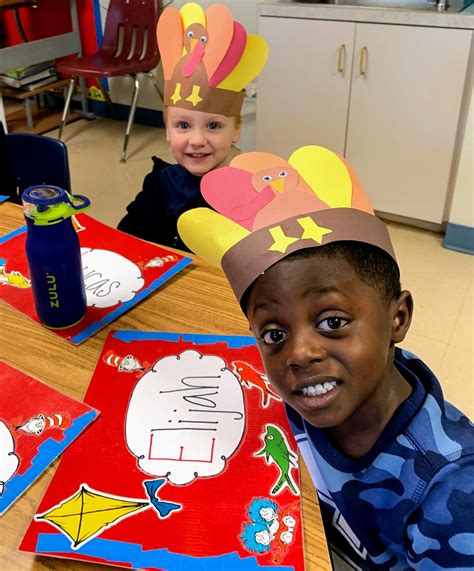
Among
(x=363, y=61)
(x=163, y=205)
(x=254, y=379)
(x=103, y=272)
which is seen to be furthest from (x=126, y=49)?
(x=254, y=379)

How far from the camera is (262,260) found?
633mm

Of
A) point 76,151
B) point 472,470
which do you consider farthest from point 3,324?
point 76,151

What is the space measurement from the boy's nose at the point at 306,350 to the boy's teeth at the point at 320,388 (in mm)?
28

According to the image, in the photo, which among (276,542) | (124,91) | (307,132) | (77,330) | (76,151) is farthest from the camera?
(124,91)

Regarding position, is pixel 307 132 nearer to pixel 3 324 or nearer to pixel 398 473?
pixel 3 324

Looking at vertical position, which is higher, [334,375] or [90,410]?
[334,375]

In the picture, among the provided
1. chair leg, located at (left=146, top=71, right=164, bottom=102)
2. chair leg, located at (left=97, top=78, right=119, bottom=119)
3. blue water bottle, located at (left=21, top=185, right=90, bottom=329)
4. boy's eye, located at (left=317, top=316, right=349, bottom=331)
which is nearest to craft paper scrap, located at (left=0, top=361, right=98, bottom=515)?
blue water bottle, located at (left=21, top=185, right=90, bottom=329)

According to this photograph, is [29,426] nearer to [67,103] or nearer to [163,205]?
[163,205]

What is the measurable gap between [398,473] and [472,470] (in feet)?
0.25

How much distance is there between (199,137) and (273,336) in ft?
2.20

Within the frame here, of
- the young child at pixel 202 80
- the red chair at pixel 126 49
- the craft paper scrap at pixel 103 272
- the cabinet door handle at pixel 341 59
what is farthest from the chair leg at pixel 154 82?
the craft paper scrap at pixel 103 272

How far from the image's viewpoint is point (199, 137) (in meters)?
1.19

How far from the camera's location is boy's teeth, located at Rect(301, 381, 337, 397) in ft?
2.03

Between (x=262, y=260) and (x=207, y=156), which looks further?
(x=207, y=156)
